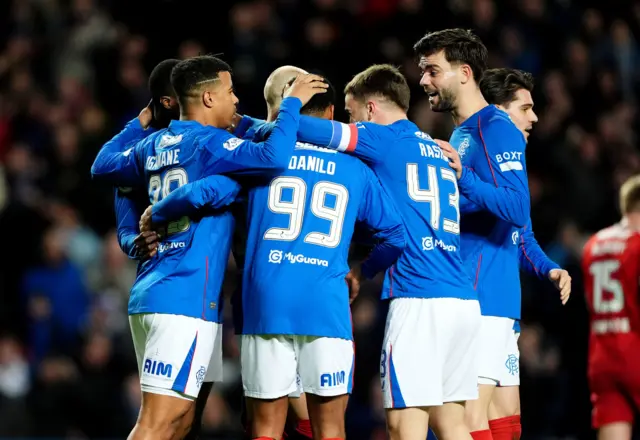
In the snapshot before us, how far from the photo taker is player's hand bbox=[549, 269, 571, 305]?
6270 mm

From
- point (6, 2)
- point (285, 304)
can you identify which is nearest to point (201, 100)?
point (285, 304)

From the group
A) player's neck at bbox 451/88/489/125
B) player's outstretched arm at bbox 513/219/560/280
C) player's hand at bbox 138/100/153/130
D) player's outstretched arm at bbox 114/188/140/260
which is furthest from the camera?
player's outstretched arm at bbox 513/219/560/280

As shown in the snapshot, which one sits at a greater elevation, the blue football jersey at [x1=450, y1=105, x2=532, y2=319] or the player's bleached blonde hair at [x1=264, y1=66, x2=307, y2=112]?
the player's bleached blonde hair at [x1=264, y1=66, x2=307, y2=112]

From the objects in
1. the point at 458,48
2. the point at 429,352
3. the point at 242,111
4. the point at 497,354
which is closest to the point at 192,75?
the point at 458,48

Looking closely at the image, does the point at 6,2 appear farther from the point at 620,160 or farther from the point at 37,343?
the point at 620,160

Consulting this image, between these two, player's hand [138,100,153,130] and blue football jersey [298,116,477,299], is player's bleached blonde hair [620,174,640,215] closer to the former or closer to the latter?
blue football jersey [298,116,477,299]

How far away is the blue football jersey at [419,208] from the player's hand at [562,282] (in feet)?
2.08

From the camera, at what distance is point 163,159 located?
578 centimetres

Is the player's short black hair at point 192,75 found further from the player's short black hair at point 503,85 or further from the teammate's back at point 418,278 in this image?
the player's short black hair at point 503,85

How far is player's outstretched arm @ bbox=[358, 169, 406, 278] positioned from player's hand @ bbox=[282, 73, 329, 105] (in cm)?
49

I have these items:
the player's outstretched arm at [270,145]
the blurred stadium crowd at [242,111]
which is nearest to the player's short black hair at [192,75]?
the player's outstretched arm at [270,145]

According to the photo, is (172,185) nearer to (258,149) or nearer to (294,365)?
(258,149)

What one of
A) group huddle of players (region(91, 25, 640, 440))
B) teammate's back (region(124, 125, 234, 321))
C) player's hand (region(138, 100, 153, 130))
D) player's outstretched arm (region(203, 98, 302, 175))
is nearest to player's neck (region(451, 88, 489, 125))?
group huddle of players (region(91, 25, 640, 440))

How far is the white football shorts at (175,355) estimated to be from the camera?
5.58 metres
